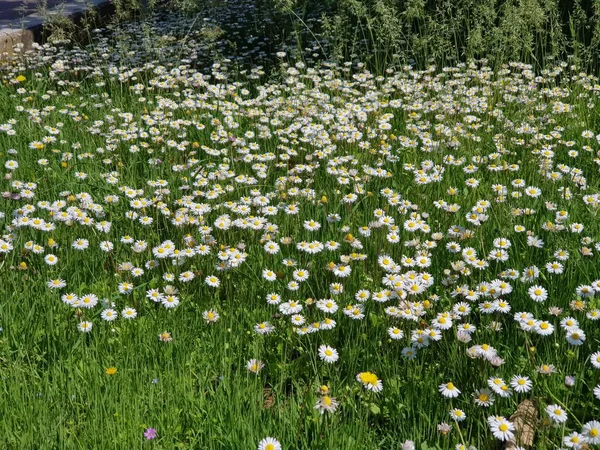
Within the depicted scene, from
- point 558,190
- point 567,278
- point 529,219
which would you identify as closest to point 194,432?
point 567,278

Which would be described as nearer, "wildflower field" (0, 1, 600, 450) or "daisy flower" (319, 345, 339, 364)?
→ "wildflower field" (0, 1, 600, 450)

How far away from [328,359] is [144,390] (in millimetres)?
650

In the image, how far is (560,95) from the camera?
16.0ft

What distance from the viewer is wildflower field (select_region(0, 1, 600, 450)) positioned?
2.18 m

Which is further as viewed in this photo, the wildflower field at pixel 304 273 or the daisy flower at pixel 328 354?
the daisy flower at pixel 328 354

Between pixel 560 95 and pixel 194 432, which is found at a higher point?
pixel 560 95

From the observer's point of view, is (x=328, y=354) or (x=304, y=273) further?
(x=304, y=273)

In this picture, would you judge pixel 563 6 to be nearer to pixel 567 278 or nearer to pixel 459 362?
pixel 567 278

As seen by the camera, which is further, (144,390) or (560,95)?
(560,95)

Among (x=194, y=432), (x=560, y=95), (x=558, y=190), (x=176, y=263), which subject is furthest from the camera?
(x=560, y=95)

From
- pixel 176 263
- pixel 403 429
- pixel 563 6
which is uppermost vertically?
pixel 563 6

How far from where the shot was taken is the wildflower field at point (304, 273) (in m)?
2.18

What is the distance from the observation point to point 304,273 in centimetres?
290

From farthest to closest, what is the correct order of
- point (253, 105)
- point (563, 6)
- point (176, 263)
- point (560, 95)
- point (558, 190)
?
point (563, 6) → point (253, 105) → point (560, 95) → point (558, 190) → point (176, 263)
